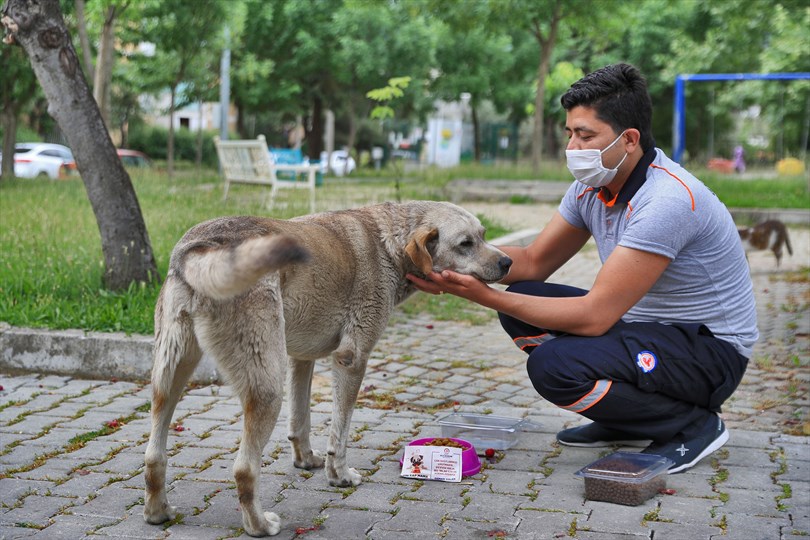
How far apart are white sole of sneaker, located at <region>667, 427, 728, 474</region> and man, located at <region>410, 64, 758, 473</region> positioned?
1 centimetres

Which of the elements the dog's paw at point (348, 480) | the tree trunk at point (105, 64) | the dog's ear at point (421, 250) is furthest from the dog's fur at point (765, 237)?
the tree trunk at point (105, 64)

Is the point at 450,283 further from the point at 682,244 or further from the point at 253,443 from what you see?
the point at 253,443

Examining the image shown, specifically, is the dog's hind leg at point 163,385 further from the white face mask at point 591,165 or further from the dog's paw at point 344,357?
the white face mask at point 591,165

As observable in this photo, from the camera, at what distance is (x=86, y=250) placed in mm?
8156

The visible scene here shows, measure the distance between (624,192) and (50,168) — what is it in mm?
30591

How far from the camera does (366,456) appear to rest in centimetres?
454

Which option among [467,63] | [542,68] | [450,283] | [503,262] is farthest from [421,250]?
[467,63]

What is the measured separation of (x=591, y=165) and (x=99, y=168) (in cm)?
437

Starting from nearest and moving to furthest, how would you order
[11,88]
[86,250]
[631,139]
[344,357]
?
[344,357] < [631,139] < [86,250] < [11,88]

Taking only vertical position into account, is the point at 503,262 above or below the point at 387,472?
above

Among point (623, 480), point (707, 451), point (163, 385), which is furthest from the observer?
point (707, 451)

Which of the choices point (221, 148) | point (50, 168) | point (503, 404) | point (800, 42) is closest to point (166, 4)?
point (221, 148)

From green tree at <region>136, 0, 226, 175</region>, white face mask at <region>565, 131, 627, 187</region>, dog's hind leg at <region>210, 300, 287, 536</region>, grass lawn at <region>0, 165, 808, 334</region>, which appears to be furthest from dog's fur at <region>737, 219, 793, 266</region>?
green tree at <region>136, 0, 226, 175</region>

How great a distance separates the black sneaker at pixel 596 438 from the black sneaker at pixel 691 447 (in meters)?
0.26
